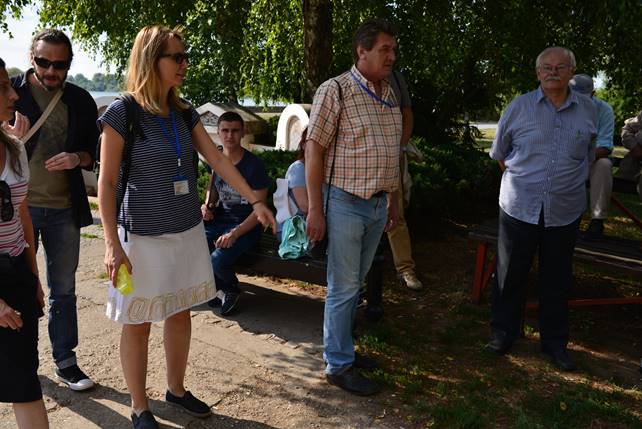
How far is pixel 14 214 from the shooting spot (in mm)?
2369

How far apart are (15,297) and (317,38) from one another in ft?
20.4

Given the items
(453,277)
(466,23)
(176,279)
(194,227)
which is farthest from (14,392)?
(466,23)

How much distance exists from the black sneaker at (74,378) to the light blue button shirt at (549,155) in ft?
8.58

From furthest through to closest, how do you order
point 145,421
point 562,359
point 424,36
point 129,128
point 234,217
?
point 424,36, point 234,217, point 562,359, point 145,421, point 129,128

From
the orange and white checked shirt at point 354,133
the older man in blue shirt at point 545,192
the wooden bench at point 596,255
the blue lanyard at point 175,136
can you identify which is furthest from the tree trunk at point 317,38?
the blue lanyard at point 175,136

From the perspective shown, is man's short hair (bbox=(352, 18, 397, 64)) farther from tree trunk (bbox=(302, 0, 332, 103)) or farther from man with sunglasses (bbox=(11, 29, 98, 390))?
tree trunk (bbox=(302, 0, 332, 103))

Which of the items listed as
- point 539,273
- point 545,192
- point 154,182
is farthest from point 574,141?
point 154,182

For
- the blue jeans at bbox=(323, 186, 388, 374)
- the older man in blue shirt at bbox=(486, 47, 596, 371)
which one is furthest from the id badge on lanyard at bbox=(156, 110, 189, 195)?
the older man in blue shirt at bbox=(486, 47, 596, 371)

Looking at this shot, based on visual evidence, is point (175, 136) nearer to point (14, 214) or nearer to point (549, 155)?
point (14, 214)

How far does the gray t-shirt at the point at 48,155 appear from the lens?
10.7 ft

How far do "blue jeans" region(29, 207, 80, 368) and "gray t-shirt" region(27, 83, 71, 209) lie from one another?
61mm

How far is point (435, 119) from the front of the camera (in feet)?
38.2

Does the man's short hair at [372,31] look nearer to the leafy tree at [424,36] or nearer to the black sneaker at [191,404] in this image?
the black sneaker at [191,404]

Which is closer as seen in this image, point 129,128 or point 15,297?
point 15,297
